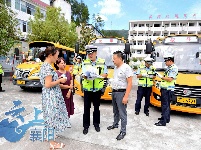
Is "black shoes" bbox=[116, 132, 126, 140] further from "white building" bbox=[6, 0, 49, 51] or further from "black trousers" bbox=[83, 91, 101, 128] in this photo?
"white building" bbox=[6, 0, 49, 51]

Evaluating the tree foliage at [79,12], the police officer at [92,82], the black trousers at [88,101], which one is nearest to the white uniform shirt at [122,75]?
the police officer at [92,82]

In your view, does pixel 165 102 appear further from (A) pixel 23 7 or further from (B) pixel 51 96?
(A) pixel 23 7

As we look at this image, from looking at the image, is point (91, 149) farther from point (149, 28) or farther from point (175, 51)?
point (149, 28)

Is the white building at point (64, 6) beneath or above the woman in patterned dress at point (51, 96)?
above

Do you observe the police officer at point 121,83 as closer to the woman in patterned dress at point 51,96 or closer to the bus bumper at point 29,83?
the woman in patterned dress at point 51,96

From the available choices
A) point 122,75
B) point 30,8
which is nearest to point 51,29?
point 30,8

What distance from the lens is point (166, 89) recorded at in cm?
→ 472

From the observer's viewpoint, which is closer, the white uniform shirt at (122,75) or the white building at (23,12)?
the white uniform shirt at (122,75)

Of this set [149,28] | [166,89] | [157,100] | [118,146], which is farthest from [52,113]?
[149,28]

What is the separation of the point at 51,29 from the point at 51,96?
1827 centimetres

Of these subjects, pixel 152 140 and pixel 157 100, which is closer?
pixel 152 140

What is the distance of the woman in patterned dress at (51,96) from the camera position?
3.12 metres

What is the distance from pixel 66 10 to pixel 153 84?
36.3 meters

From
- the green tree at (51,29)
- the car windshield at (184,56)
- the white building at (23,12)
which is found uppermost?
the white building at (23,12)
